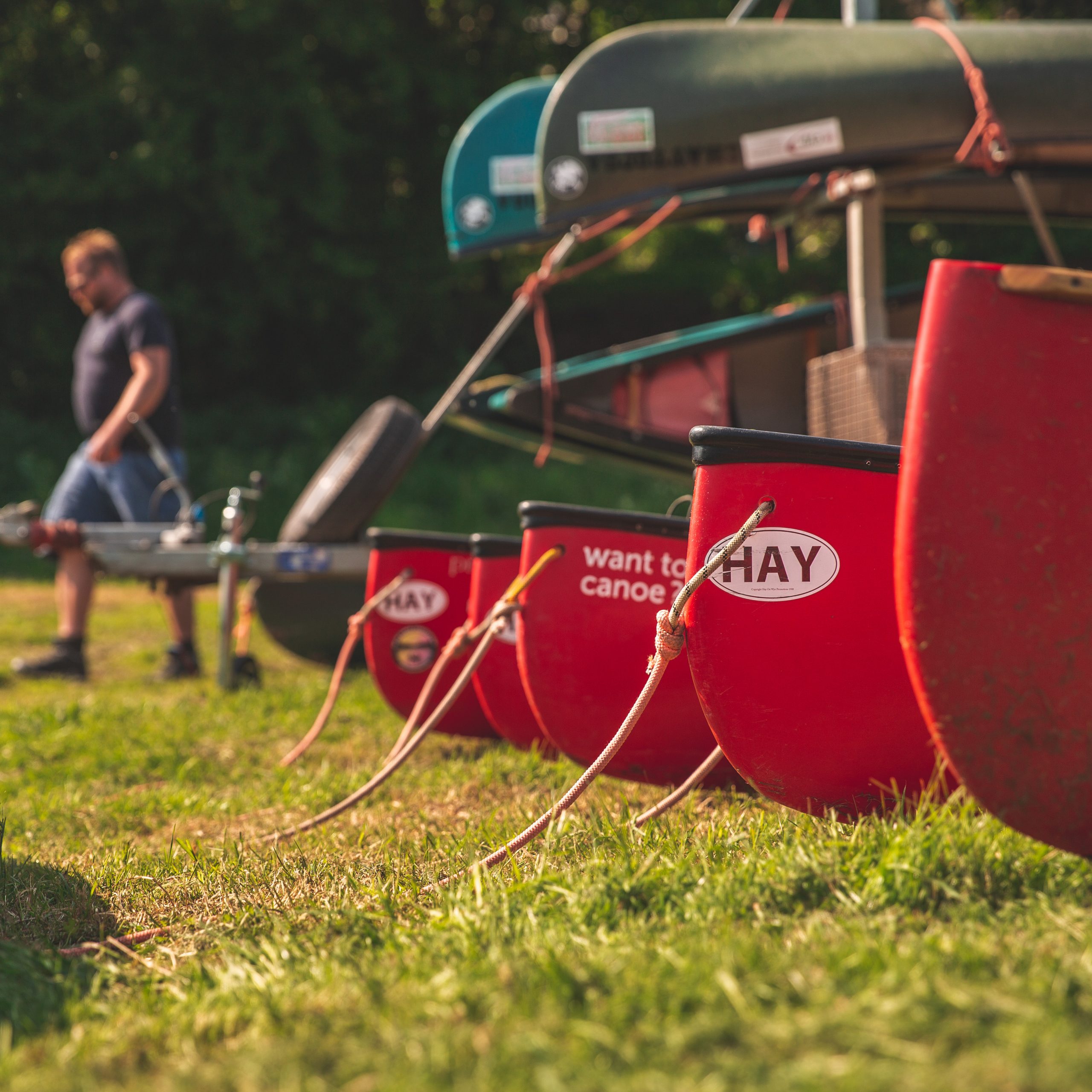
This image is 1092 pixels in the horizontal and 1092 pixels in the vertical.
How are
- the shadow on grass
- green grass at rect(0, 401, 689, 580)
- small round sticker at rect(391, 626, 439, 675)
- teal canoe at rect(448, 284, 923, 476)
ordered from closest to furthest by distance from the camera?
1. the shadow on grass
2. small round sticker at rect(391, 626, 439, 675)
3. teal canoe at rect(448, 284, 923, 476)
4. green grass at rect(0, 401, 689, 580)

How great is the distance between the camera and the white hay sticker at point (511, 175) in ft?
19.0

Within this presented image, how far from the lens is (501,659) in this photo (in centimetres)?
346

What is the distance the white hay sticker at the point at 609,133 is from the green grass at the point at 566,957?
2.69 m

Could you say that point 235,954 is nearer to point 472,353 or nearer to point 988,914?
point 988,914

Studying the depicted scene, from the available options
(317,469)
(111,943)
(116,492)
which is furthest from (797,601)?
(317,469)

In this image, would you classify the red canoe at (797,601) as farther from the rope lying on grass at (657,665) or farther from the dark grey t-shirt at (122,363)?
the dark grey t-shirt at (122,363)

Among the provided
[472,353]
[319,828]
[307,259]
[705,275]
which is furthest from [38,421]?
[319,828]

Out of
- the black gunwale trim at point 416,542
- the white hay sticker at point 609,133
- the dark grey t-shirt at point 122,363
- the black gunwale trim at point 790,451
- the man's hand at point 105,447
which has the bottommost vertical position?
the black gunwale trim at point 416,542

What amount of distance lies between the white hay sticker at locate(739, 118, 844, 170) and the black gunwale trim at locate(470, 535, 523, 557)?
76.5 inches

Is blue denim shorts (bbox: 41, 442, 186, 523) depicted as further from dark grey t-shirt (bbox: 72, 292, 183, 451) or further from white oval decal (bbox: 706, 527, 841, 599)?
white oval decal (bbox: 706, 527, 841, 599)

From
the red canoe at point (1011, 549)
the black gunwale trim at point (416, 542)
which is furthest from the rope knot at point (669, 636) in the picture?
the black gunwale trim at point (416, 542)

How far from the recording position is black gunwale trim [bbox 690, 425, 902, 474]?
212 cm

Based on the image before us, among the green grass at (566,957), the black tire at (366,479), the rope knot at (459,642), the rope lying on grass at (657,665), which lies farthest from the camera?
the black tire at (366,479)

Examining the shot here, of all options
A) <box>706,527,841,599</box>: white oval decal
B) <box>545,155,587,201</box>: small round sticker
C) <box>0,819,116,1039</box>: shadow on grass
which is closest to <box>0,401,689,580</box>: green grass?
<box>545,155,587,201</box>: small round sticker
